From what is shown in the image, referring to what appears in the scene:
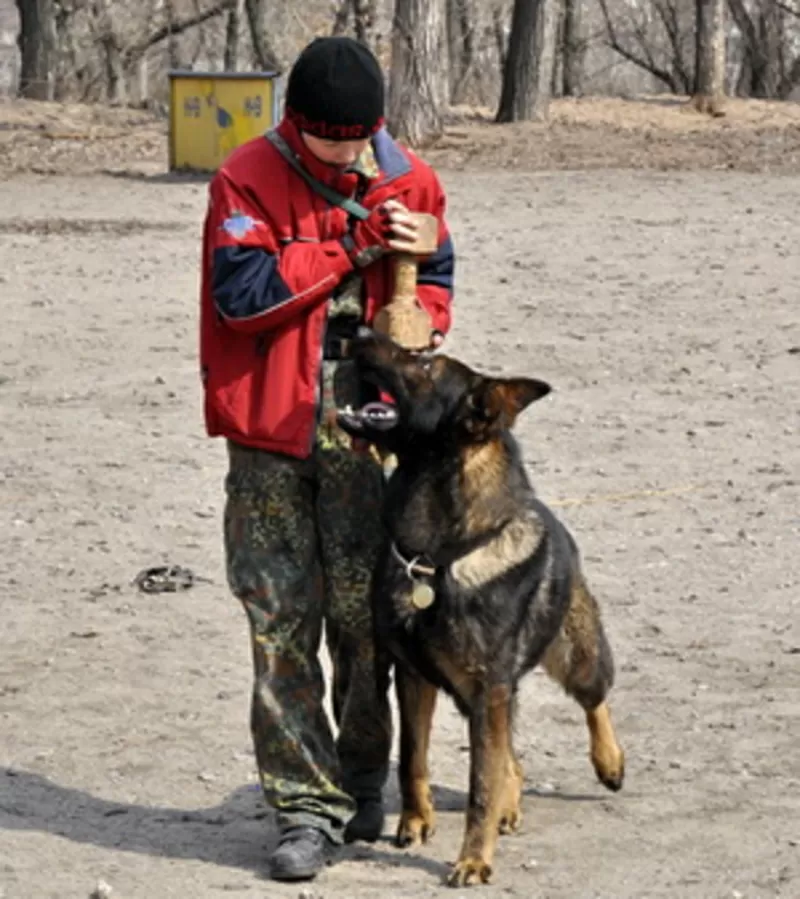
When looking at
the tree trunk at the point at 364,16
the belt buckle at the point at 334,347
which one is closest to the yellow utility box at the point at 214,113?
the tree trunk at the point at 364,16

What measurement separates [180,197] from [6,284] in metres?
5.34

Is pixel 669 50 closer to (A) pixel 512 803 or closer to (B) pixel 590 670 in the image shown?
(B) pixel 590 670

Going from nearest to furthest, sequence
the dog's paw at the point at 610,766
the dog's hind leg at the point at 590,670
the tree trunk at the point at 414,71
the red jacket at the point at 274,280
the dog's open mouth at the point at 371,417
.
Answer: the dog's open mouth at the point at 371,417
the red jacket at the point at 274,280
the dog's hind leg at the point at 590,670
the dog's paw at the point at 610,766
the tree trunk at the point at 414,71

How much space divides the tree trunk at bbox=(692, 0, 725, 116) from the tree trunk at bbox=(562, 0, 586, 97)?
33.6ft

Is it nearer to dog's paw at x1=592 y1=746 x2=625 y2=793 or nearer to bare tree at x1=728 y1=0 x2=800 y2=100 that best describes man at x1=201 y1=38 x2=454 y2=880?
dog's paw at x1=592 y1=746 x2=625 y2=793

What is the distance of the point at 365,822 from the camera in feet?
19.9

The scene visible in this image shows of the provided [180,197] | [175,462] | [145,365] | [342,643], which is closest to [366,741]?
[342,643]

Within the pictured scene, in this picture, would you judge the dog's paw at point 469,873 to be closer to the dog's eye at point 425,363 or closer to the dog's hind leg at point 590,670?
the dog's hind leg at point 590,670

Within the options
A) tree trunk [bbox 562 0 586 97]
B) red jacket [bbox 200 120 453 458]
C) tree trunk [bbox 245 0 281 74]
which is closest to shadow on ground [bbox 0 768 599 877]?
red jacket [bbox 200 120 453 458]

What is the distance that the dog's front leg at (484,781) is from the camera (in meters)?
5.69

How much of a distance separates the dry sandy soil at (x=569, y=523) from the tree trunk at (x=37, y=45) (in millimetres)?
18903

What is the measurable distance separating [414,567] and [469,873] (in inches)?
30.9

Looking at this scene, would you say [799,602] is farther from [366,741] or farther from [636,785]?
[366,741]

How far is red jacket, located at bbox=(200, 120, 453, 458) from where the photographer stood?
553cm
